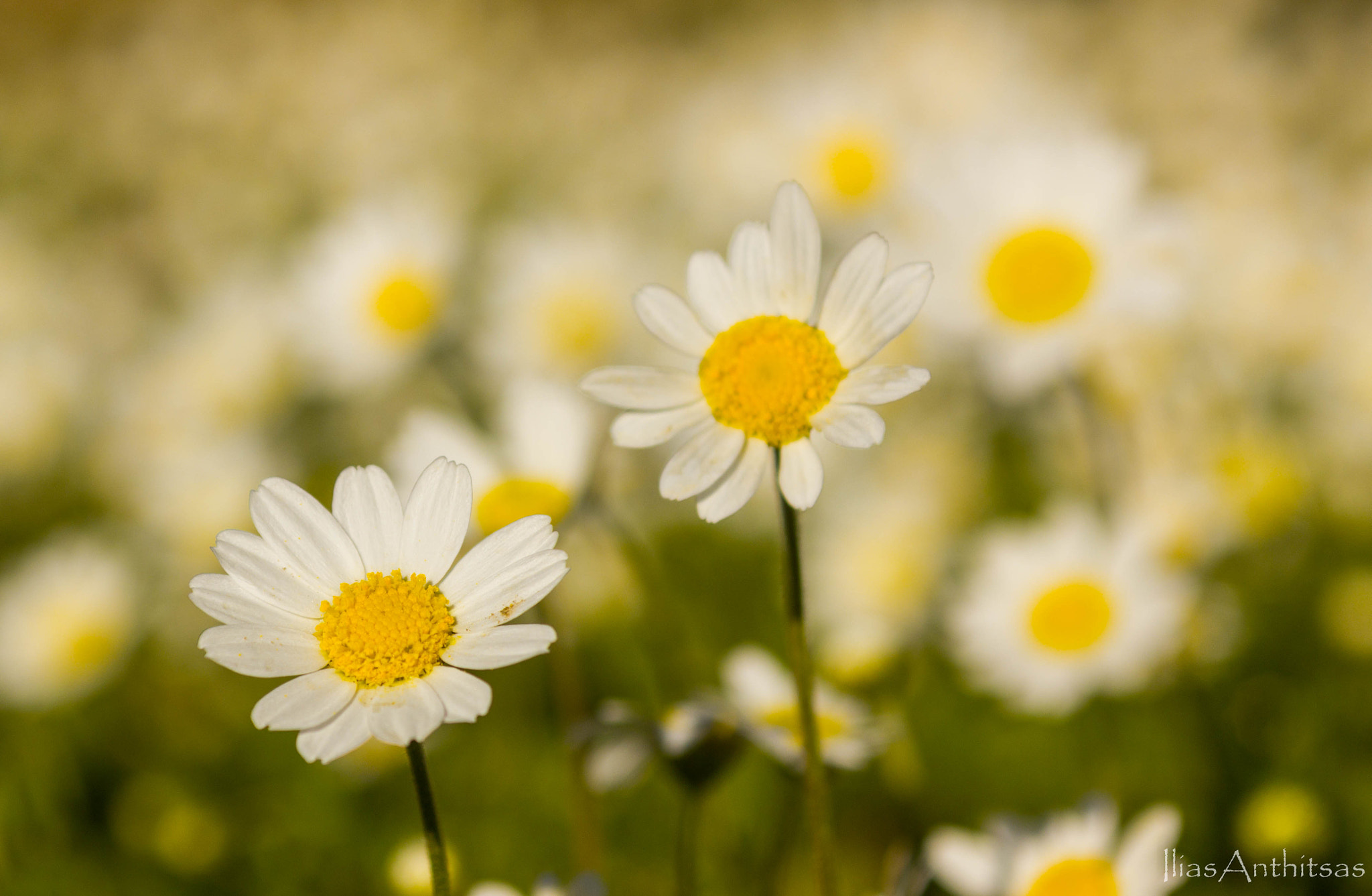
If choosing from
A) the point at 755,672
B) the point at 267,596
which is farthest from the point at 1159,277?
the point at 267,596

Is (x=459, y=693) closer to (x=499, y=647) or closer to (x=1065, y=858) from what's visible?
(x=499, y=647)

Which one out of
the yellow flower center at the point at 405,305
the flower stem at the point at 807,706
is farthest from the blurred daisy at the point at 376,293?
the flower stem at the point at 807,706

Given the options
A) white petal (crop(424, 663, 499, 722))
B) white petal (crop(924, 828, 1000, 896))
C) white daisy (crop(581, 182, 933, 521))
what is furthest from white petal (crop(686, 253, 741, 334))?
white petal (crop(924, 828, 1000, 896))

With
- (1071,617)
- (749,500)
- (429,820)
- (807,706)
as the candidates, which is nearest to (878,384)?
(807,706)

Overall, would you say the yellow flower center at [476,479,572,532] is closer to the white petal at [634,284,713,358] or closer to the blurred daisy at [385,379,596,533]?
the blurred daisy at [385,379,596,533]

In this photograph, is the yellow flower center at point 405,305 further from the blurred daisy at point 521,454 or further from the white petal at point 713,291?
the white petal at point 713,291

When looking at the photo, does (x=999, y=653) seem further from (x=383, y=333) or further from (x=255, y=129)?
(x=255, y=129)
